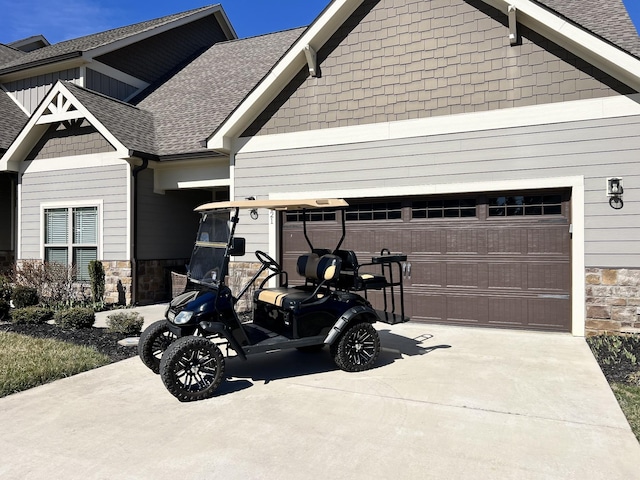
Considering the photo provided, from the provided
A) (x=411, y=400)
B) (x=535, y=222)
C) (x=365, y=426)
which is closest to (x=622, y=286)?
(x=535, y=222)

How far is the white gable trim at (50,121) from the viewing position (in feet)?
34.4

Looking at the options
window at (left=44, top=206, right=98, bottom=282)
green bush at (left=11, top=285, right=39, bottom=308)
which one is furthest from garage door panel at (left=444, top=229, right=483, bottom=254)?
green bush at (left=11, top=285, right=39, bottom=308)

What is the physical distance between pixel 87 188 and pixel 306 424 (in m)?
9.55

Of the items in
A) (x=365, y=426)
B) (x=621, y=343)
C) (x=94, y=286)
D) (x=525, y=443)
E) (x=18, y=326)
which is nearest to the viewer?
(x=525, y=443)

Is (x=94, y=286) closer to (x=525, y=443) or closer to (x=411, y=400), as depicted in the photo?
(x=411, y=400)

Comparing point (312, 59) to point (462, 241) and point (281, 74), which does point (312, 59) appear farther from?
point (462, 241)

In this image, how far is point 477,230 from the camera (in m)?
8.05

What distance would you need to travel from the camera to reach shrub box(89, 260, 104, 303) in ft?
34.7

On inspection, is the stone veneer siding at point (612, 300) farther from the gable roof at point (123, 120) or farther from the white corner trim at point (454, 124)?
the gable roof at point (123, 120)

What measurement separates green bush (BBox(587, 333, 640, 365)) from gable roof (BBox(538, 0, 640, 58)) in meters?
4.20

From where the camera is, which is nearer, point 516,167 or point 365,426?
point 365,426

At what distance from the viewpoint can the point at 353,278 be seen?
5656 millimetres

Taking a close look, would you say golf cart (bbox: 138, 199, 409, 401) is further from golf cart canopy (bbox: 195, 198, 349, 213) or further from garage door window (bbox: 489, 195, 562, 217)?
garage door window (bbox: 489, 195, 562, 217)

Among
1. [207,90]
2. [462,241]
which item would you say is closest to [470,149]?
[462,241]
